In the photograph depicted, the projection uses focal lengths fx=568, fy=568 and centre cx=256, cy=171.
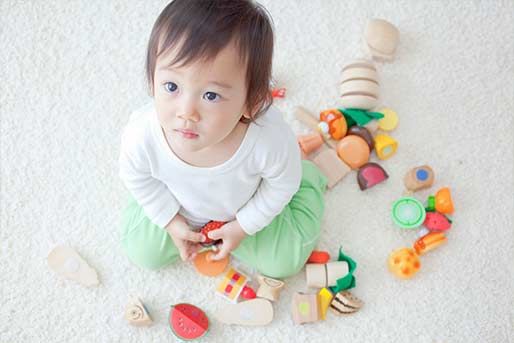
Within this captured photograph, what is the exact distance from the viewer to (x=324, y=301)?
0.96 metres

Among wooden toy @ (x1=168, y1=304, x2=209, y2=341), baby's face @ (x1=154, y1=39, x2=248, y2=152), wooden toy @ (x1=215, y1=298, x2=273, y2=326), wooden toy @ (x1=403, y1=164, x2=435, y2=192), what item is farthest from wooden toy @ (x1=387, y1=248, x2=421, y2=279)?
baby's face @ (x1=154, y1=39, x2=248, y2=152)

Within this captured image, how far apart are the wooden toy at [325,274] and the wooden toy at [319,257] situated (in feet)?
0.04

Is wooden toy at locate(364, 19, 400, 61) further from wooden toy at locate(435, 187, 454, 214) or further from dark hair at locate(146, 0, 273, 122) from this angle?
dark hair at locate(146, 0, 273, 122)

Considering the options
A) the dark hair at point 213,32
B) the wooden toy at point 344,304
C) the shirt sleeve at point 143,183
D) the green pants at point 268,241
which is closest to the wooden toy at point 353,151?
the green pants at point 268,241

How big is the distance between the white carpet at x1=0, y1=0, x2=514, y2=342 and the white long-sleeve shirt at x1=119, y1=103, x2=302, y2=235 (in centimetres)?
19

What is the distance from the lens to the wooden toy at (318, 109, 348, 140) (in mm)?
1046

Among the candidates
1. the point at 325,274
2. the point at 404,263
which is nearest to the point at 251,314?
the point at 325,274

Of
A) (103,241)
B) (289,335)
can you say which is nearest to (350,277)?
(289,335)

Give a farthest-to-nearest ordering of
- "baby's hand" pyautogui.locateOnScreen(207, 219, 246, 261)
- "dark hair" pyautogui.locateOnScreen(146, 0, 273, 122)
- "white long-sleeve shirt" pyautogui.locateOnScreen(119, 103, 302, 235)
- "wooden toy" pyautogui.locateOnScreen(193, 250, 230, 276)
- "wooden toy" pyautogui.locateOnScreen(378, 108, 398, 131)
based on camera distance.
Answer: "wooden toy" pyautogui.locateOnScreen(378, 108, 398, 131) < "wooden toy" pyautogui.locateOnScreen(193, 250, 230, 276) < "baby's hand" pyautogui.locateOnScreen(207, 219, 246, 261) < "white long-sleeve shirt" pyautogui.locateOnScreen(119, 103, 302, 235) < "dark hair" pyautogui.locateOnScreen(146, 0, 273, 122)

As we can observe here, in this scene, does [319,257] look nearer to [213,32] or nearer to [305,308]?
[305,308]

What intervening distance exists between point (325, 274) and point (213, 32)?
1.73ft

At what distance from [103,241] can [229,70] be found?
525 millimetres

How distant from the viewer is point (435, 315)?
3.21 ft

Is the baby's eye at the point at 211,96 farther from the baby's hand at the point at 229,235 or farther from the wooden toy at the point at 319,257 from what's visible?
the wooden toy at the point at 319,257
